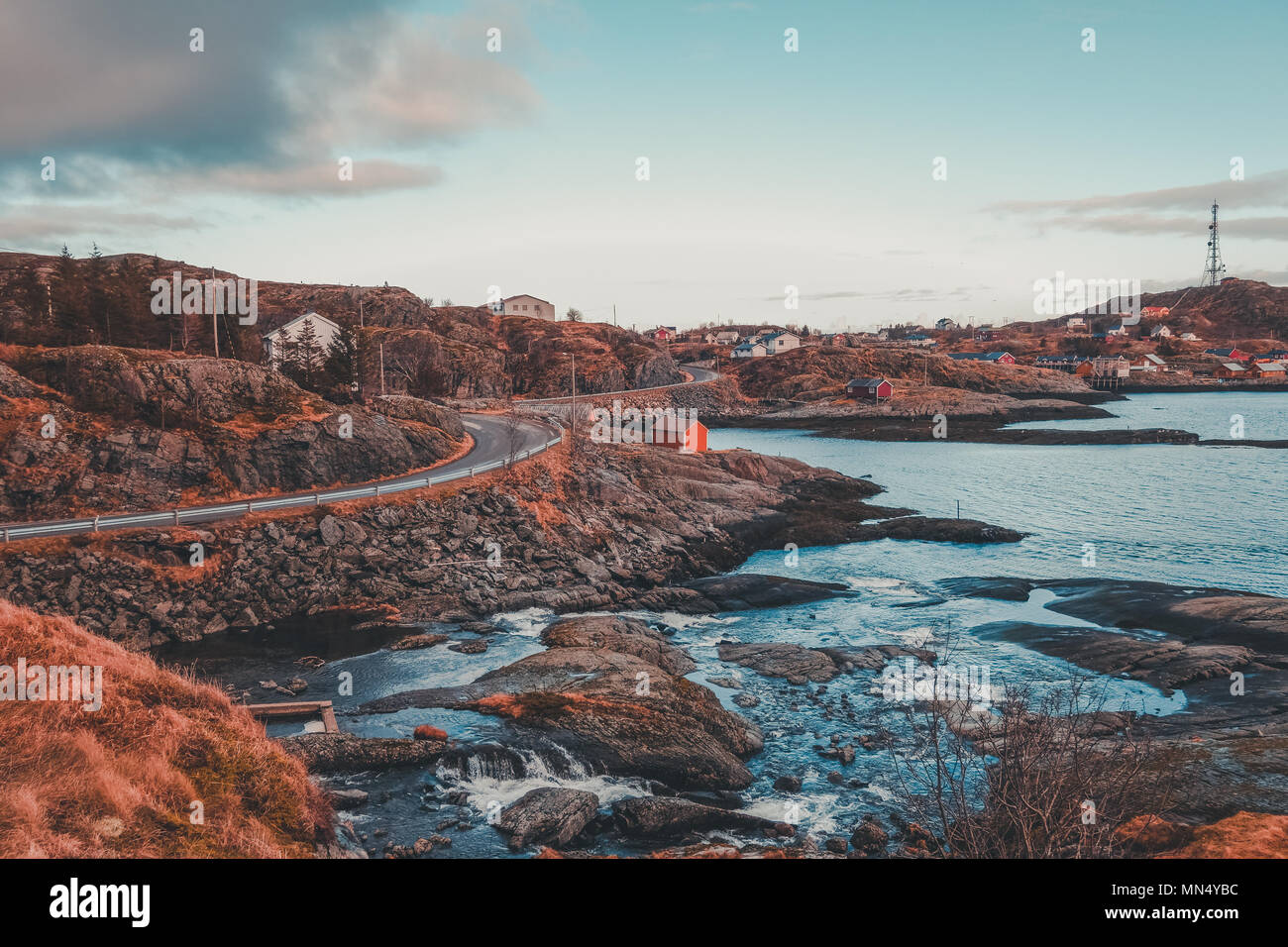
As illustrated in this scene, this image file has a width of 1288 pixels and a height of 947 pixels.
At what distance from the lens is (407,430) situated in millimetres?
55219

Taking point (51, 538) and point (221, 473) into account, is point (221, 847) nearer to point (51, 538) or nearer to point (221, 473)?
point (51, 538)

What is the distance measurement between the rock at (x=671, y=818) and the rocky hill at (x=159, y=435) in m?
34.5

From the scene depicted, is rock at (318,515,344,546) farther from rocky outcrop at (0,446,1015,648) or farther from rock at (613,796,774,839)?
rock at (613,796,774,839)

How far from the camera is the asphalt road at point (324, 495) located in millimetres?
36438

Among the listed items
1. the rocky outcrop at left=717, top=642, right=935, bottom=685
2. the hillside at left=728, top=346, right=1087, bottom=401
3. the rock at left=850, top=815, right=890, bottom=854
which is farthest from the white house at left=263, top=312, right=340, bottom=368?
the hillside at left=728, top=346, right=1087, bottom=401

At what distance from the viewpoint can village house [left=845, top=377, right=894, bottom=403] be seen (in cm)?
14325

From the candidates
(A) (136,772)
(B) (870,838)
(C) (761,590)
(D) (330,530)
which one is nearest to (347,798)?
(A) (136,772)

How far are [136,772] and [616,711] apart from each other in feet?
44.7

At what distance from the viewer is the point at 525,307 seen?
160m

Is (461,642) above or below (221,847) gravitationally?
below

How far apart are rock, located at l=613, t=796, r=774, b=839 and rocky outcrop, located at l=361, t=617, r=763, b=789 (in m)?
2.03

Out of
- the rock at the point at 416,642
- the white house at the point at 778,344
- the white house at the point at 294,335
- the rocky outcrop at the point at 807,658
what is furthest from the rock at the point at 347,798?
the white house at the point at 778,344

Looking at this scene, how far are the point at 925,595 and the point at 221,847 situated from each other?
37720 mm
